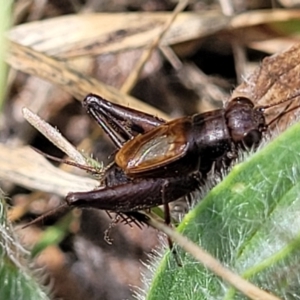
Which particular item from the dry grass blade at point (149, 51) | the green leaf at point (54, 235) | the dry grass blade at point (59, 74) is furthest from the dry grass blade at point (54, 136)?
the dry grass blade at point (149, 51)

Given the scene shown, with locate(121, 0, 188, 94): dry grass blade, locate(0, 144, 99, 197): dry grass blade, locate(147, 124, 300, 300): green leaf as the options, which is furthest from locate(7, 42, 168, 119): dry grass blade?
locate(147, 124, 300, 300): green leaf

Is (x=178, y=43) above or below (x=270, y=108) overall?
above

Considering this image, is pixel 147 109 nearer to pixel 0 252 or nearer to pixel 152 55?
pixel 152 55

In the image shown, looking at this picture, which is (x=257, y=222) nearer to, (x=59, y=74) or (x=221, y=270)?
(x=221, y=270)

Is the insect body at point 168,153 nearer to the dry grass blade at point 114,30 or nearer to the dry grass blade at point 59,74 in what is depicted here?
the dry grass blade at point 59,74

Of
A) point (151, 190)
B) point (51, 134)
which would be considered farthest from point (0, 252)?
point (151, 190)

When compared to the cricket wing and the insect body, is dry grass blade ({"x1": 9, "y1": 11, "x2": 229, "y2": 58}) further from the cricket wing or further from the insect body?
the cricket wing

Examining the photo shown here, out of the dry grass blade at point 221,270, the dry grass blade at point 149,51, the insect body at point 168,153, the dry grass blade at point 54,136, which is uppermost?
the dry grass blade at point 149,51
